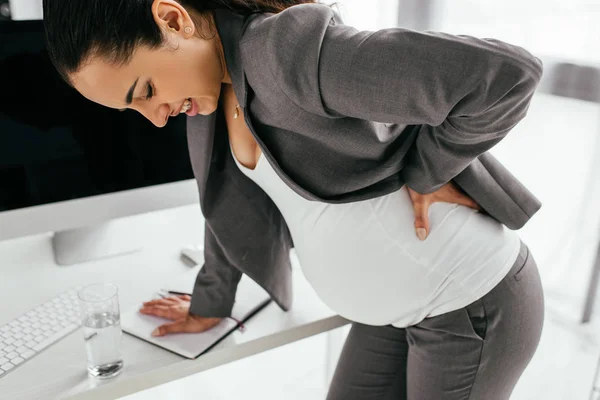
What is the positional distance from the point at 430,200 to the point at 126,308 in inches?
21.7

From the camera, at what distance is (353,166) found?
0.74 metres

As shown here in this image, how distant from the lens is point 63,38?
2.11 feet

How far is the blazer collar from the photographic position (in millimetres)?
683

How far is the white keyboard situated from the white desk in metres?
0.01

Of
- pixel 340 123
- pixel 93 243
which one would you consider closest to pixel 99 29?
pixel 340 123

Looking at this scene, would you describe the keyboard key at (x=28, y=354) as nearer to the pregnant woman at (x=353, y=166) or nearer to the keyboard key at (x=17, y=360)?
the keyboard key at (x=17, y=360)

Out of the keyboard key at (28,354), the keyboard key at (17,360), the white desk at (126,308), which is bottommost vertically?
the white desk at (126,308)

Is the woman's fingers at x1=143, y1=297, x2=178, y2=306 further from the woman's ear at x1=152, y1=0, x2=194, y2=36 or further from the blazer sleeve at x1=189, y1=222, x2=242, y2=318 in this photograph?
the woman's ear at x1=152, y1=0, x2=194, y2=36

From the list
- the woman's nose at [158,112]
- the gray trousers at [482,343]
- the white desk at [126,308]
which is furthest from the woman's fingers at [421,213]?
the woman's nose at [158,112]

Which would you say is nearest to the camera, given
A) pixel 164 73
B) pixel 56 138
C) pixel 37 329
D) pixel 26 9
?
pixel 164 73

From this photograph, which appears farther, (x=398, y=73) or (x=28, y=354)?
(x=28, y=354)

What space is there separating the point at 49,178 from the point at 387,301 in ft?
2.06

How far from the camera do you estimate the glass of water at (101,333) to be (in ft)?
2.59

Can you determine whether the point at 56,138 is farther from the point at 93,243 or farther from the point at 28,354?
the point at 28,354
